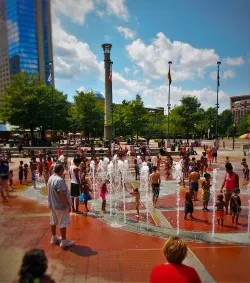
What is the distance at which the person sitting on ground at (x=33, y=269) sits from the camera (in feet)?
9.23

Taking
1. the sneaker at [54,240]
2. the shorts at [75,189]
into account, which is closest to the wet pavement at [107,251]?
the sneaker at [54,240]

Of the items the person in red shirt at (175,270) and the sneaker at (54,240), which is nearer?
the person in red shirt at (175,270)

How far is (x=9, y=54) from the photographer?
491 ft

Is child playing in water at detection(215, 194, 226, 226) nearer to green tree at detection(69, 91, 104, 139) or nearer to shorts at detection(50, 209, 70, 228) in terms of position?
shorts at detection(50, 209, 70, 228)

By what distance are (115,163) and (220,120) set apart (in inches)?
4416

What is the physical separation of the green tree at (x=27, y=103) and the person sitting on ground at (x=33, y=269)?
4406cm

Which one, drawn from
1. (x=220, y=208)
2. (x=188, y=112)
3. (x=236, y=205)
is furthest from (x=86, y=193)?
(x=188, y=112)

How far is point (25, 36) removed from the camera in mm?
143500

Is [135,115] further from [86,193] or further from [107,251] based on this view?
[107,251]

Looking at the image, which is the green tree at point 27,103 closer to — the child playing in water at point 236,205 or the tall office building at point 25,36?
the child playing in water at point 236,205

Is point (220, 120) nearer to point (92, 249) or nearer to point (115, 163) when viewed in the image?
point (115, 163)

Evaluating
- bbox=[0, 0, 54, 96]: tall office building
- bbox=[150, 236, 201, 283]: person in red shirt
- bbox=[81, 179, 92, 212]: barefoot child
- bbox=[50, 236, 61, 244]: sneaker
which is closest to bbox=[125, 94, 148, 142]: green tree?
bbox=[81, 179, 92, 212]: barefoot child

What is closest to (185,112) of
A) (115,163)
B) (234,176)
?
(115,163)

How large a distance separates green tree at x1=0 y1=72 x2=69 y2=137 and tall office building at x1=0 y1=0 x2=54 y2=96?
94986mm
